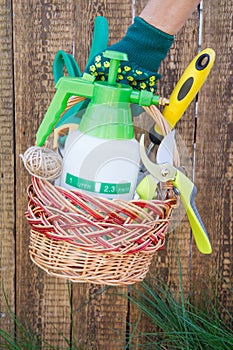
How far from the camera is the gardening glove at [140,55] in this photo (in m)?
0.72

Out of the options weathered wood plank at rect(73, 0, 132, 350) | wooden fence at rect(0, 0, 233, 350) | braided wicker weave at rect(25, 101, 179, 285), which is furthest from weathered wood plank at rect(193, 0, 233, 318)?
braided wicker weave at rect(25, 101, 179, 285)

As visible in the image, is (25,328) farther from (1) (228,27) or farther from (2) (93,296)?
(1) (228,27)

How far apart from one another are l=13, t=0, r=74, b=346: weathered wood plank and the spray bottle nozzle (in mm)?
457

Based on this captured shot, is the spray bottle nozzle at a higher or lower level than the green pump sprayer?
higher

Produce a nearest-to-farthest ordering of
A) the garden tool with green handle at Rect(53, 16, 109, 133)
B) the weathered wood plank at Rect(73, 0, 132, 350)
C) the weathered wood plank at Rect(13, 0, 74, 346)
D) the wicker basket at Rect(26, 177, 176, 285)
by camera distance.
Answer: the wicker basket at Rect(26, 177, 176, 285)
the garden tool with green handle at Rect(53, 16, 109, 133)
the weathered wood plank at Rect(13, 0, 74, 346)
the weathered wood plank at Rect(73, 0, 132, 350)

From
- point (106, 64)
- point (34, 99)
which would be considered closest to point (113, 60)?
point (106, 64)

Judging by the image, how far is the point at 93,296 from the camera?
120cm

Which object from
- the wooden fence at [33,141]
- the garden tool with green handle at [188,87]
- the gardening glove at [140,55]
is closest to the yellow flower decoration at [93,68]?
the gardening glove at [140,55]

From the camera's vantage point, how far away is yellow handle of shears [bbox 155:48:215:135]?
678 millimetres

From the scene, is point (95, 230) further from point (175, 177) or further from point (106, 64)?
point (106, 64)

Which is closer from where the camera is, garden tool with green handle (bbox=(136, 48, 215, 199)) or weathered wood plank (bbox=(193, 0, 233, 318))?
garden tool with green handle (bbox=(136, 48, 215, 199))

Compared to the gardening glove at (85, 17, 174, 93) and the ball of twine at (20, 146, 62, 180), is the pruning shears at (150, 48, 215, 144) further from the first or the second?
the ball of twine at (20, 146, 62, 180)

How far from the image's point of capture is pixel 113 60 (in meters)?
0.66

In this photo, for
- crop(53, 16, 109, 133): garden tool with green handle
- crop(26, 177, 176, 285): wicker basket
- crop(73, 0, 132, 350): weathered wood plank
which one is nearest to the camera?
crop(26, 177, 176, 285): wicker basket
